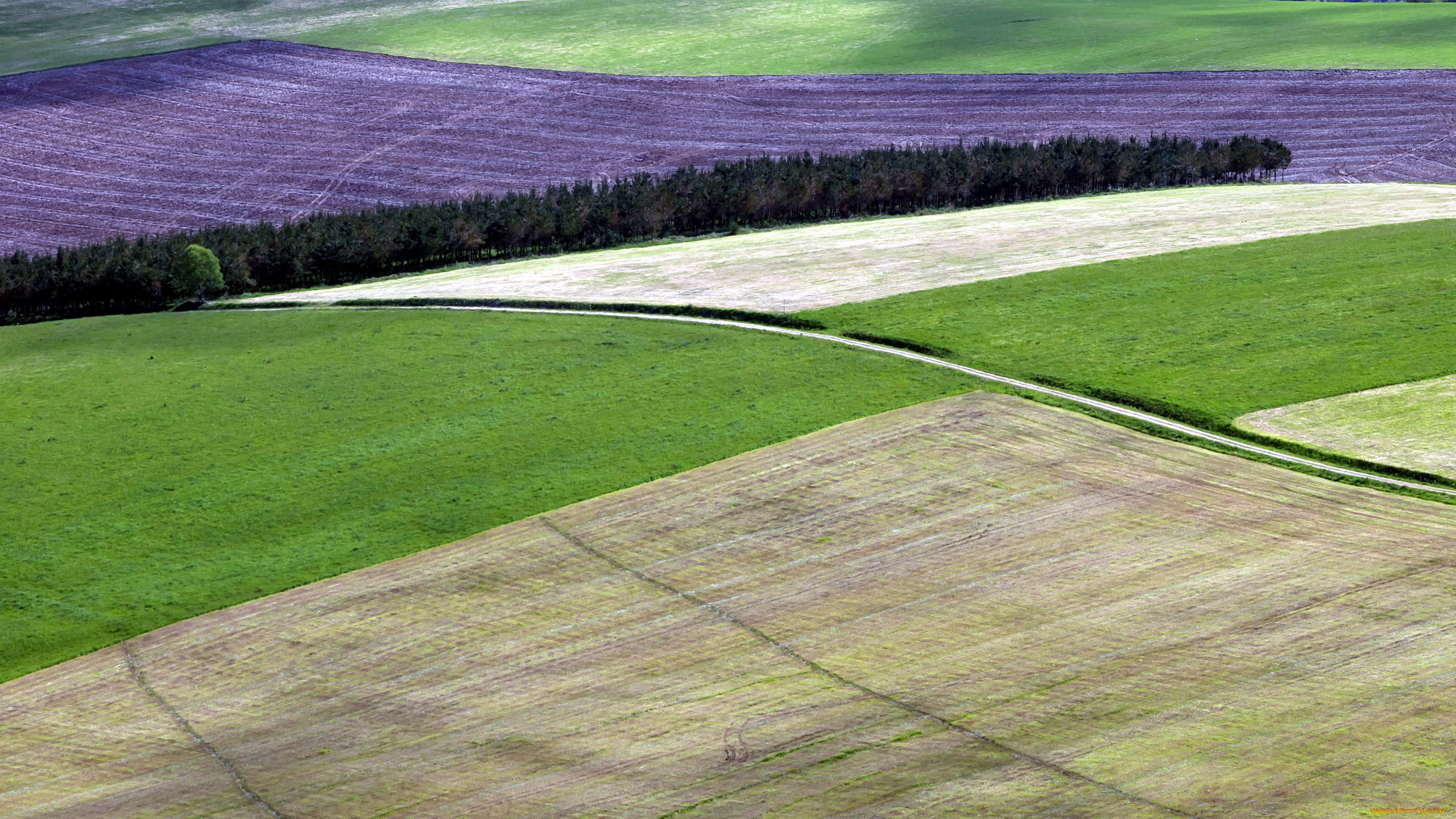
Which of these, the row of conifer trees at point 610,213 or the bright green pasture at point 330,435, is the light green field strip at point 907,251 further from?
the bright green pasture at point 330,435

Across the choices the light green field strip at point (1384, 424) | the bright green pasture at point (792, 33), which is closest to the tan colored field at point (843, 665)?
the light green field strip at point (1384, 424)

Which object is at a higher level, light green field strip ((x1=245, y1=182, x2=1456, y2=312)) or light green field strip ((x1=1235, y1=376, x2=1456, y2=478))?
light green field strip ((x1=245, y1=182, x2=1456, y2=312))

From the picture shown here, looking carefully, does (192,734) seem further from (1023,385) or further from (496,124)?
(496,124)

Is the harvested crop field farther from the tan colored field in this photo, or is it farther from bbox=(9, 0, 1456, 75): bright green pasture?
the tan colored field

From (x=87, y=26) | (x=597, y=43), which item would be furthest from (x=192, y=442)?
(x=87, y=26)

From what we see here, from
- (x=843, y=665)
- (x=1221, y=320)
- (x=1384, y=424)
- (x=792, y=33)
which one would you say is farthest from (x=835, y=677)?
(x=792, y=33)

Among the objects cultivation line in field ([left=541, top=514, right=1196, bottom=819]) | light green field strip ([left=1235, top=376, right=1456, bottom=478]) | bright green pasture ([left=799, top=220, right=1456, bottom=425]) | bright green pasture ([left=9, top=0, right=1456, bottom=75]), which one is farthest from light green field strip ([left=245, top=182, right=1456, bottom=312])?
bright green pasture ([left=9, top=0, right=1456, bottom=75])

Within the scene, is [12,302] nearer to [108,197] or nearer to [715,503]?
[108,197]
